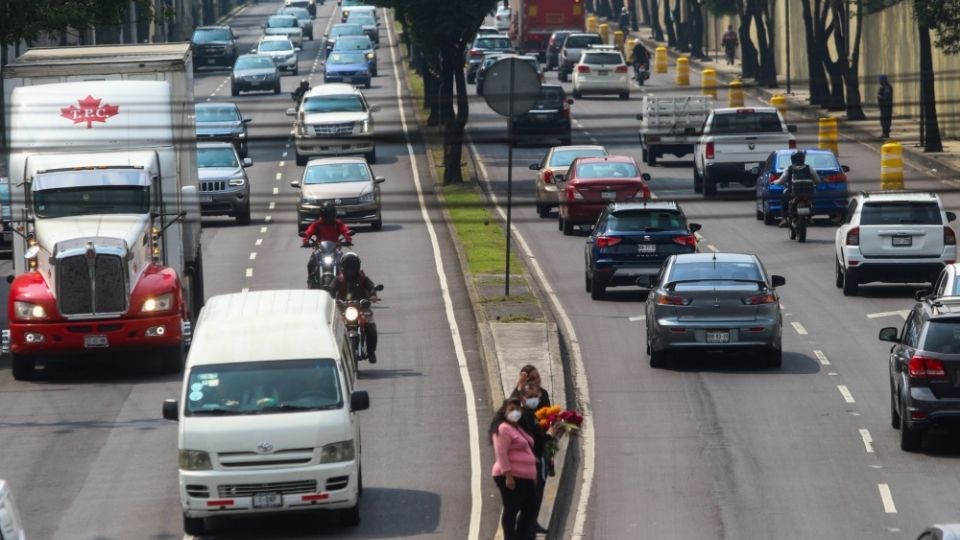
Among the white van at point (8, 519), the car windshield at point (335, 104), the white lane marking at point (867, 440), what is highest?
the white van at point (8, 519)

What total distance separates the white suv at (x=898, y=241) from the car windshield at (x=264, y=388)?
51.8 ft

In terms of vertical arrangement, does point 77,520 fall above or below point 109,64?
below

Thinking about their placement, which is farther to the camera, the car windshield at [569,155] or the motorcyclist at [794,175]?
the car windshield at [569,155]

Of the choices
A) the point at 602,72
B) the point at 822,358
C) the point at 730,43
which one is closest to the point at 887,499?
the point at 822,358

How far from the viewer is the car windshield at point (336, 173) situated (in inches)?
1715

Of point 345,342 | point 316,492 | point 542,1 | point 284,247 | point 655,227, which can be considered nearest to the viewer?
point 316,492

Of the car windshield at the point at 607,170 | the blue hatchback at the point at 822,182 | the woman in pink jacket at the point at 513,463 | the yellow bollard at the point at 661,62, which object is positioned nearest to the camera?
the woman in pink jacket at the point at 513,463

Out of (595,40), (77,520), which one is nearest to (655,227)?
(77,520)

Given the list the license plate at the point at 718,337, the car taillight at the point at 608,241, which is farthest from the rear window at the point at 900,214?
the license plate at the point at 718,337

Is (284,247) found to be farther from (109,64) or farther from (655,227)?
(109,64)

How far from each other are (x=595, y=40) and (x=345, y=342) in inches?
2581

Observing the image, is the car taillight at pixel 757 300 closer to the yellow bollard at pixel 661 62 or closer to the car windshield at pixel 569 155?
the car windshield at pixel 569 155

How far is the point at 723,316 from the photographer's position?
26.0 meters

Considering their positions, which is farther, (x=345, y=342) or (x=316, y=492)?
(x=345, y=342)
